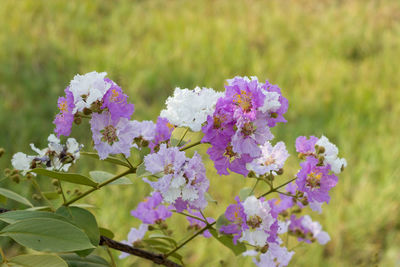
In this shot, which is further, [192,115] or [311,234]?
[311,234]

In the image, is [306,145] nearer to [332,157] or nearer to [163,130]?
[332,157]

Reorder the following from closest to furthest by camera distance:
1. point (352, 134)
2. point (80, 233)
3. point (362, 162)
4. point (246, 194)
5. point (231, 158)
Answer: point (80, 233) < point (231, 158) < point (246, 194) < point (362, 162) < point (352, 134)

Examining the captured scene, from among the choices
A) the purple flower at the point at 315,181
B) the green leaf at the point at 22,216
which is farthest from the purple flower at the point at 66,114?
the purple flower at the point at 315,181

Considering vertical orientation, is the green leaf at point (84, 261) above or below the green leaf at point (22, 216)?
above

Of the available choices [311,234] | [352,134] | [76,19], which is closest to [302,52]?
[352,134]

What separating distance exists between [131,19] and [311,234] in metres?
2.72

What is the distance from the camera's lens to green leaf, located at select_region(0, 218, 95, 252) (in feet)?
2.05

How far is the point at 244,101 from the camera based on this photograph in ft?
2.23

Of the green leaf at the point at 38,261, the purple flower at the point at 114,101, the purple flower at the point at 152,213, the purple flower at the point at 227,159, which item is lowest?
the green leaf at the point at 38,261

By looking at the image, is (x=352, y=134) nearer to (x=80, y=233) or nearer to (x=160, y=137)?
(x=160, y=137)

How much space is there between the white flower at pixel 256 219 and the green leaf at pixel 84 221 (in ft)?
0.65

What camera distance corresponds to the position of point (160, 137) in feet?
2.66

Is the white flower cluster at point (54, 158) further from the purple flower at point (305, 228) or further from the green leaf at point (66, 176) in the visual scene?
the purple flower at point (305, 228)

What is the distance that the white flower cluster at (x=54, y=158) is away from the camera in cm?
79
